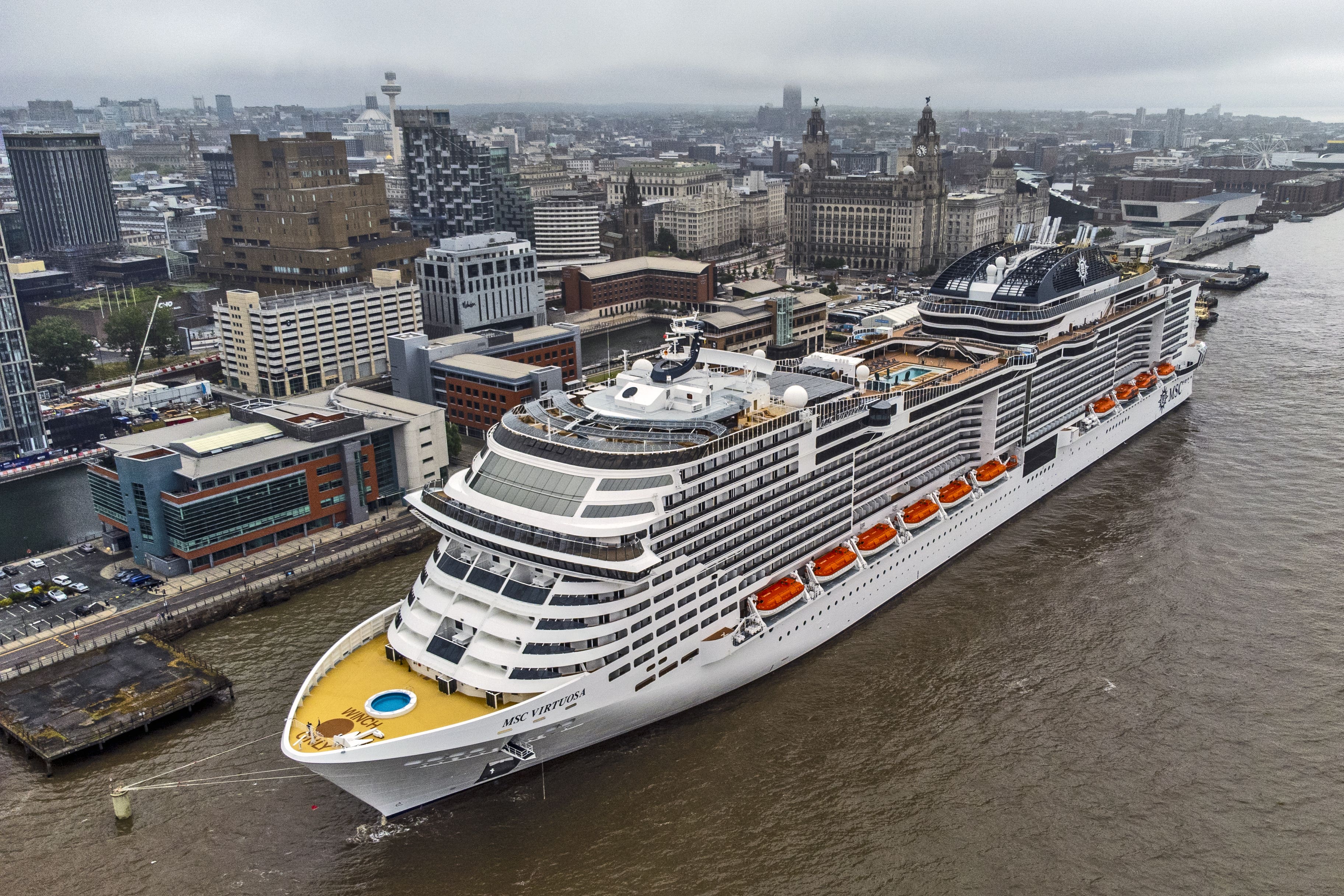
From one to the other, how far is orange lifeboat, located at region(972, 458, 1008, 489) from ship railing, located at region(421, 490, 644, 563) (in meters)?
23.4

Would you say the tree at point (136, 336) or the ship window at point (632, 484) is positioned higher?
the ship window at point (632, 484)

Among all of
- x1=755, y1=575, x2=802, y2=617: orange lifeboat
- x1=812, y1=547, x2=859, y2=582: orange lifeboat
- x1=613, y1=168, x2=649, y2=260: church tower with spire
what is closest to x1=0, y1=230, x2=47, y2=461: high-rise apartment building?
x1=755, y1=575, x2=802, y2=617: orange lifeboat

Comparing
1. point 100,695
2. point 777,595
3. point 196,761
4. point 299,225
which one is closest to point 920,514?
point 777,595

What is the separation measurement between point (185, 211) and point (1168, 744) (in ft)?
477

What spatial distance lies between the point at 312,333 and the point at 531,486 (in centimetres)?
5319

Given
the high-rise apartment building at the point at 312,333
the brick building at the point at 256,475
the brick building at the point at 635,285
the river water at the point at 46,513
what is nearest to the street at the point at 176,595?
the brick building at the point at 256,475

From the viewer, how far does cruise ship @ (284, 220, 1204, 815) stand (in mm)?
29547

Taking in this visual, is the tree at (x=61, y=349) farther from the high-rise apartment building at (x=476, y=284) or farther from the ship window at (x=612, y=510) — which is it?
the ship window at (x=612, y=510)

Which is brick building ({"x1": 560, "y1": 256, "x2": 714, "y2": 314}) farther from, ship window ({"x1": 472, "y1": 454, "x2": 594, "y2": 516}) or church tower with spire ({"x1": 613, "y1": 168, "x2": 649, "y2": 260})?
ship window ({"x1": 472, "y1": 454, "x2": 594, "y2": 516})

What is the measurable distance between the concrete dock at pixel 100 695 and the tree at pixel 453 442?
23.3 m

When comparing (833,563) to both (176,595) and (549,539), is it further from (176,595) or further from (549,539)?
(176,595)

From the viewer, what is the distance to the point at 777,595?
119ft

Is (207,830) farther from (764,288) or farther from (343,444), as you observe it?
(764,288)

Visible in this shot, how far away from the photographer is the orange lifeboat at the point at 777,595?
117 ft
